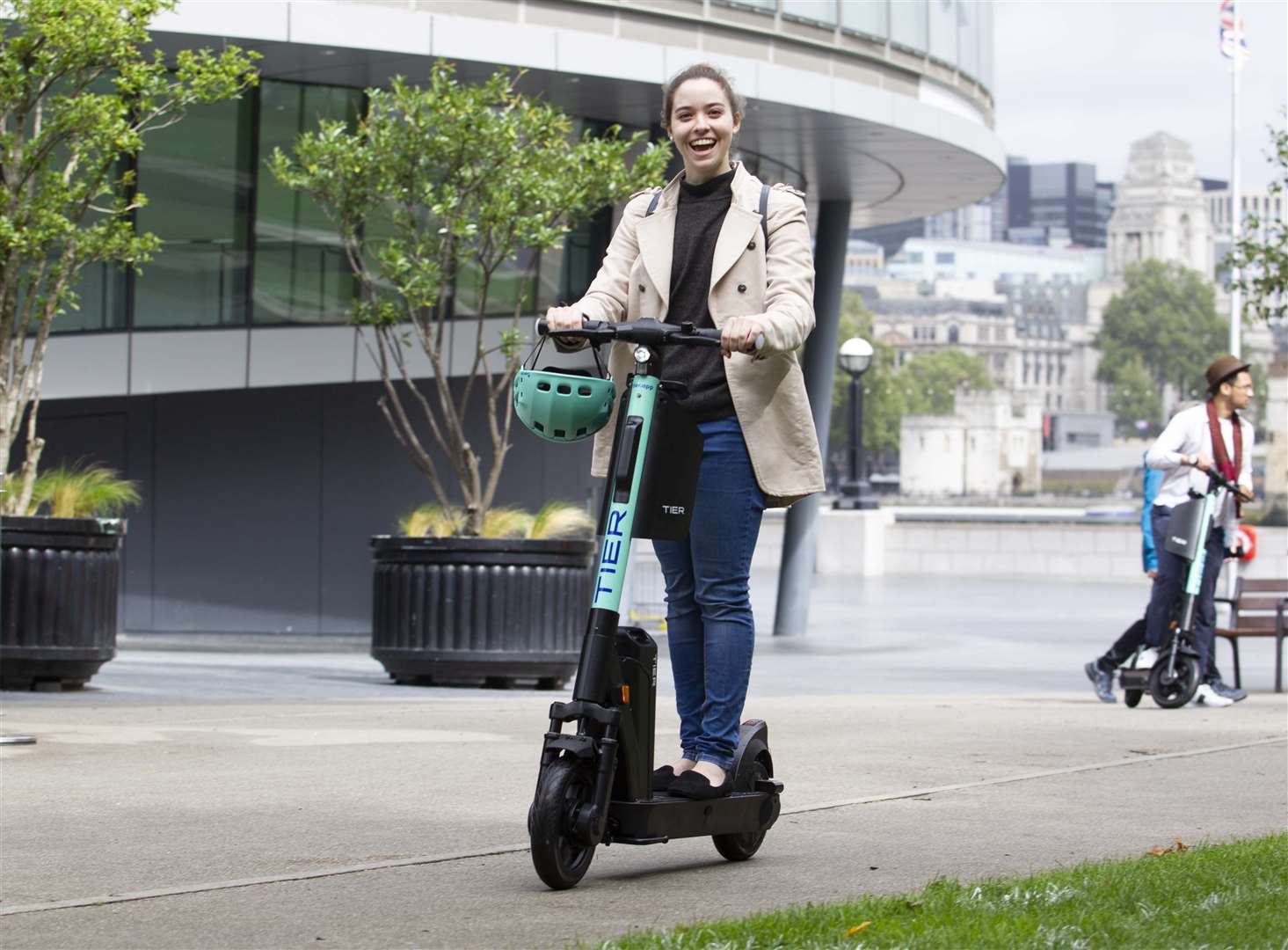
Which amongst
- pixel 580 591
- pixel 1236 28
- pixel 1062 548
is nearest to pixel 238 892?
pixel 580 591

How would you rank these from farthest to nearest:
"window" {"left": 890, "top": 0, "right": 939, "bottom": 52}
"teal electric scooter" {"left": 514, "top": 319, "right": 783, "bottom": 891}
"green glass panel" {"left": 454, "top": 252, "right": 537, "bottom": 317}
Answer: "green glass panel" {"left": 454, "top": 252, "right": 537, "bottom": 317} → "window" {"left": 890, "top": 0, "right": 939, "bottom": 52} → "teal electric scooter" {"left": 514, "top": 319, "right": 783, "bottom": 891}

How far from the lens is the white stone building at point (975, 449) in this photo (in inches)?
6299

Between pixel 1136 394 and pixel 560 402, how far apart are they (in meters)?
194

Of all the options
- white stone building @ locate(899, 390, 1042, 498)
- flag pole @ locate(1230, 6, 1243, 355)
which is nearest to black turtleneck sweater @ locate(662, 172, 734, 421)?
flag pole @ locate(1230, 6, 1243, 355)

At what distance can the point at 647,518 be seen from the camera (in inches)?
190

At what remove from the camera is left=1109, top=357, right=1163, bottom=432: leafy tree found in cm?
19338

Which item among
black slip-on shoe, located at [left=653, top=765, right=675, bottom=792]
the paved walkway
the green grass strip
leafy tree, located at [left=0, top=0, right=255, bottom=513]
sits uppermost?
leafy tree, located at [left=0, top=0, right=255, bottom=513]

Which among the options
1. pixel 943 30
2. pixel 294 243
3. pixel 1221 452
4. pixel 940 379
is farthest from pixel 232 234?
pixel 940 379

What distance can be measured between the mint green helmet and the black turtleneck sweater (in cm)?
30

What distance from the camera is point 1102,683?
12.0 meters

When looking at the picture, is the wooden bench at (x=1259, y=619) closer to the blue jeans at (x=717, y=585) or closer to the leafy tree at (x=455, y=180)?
the leafy tree at (x=455, y=180)

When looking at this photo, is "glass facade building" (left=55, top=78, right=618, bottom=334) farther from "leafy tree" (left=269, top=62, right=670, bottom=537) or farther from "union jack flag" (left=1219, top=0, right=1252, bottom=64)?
"union jack flag" (left=1219, top=0, right=1252, bottom=64)

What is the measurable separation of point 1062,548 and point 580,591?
92.1ft

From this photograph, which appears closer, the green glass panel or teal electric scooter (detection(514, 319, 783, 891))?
teal electric scooter (detection(514, 319, 783, 891))
